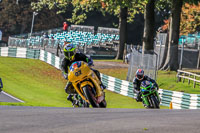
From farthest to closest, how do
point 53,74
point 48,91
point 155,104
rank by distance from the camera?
point 53,74 → point 48,91 → point 155,104

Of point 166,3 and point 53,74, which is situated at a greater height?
point 166,3

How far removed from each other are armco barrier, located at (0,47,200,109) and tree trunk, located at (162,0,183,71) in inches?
221

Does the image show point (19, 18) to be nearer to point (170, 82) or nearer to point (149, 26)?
point (149, 26)

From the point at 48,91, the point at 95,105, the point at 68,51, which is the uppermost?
the point at 68,51

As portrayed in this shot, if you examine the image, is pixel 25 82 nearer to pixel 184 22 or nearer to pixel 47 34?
pixel 47 34

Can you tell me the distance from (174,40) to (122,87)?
834cm

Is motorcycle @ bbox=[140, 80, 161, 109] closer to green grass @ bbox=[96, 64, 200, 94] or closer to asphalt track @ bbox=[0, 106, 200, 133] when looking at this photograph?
asphalt track @ bbox=[0, 106, 200, 133]

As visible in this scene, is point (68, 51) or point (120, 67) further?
point (120, 67)

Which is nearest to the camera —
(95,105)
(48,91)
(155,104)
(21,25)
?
(95,105)

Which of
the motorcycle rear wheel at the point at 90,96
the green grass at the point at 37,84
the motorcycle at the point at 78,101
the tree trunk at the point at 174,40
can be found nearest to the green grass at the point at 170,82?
the tree trunk at the point at 174,40

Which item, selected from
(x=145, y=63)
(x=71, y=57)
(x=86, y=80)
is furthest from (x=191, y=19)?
(x=86, y=80)

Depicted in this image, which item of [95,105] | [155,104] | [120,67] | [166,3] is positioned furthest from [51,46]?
[95,105]

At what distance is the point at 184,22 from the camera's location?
175 feet

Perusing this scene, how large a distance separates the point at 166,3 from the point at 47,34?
1673 cm
